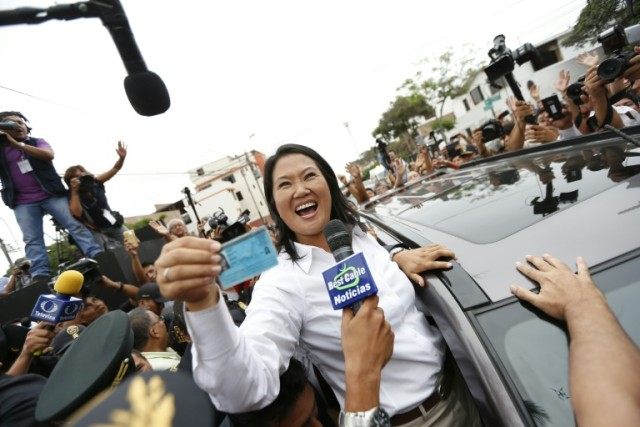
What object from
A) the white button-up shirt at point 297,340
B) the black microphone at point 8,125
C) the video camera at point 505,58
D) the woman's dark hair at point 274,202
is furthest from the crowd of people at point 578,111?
the black microphone at point 8,125

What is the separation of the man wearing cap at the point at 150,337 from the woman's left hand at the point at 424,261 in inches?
73.4

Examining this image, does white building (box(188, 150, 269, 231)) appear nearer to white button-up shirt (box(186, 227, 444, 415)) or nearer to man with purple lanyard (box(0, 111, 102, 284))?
man with purple lanyard (box(0, 111, 102, 284))

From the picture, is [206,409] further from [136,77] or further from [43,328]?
[43,328]

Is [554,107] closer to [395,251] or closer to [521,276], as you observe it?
[395,251]

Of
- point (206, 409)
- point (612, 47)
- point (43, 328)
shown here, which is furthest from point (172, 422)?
point (612, 47)

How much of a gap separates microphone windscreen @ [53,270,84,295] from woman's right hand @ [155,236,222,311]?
8.03 ft

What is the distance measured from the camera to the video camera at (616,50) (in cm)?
295

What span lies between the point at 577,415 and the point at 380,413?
51cm

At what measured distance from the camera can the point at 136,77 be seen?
1800 mm

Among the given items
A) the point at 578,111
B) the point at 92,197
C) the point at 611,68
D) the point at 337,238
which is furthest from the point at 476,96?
the point at 337,238

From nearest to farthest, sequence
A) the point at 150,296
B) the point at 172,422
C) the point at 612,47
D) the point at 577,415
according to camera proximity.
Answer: the point at 172,422
the point at 577,415
the point at 612,47
the point at 150,296

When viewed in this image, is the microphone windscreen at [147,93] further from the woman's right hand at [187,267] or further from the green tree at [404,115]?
the green tree at [404,115]

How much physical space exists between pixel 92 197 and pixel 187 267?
454 centimetres

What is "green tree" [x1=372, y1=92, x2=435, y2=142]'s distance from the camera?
117 feet
